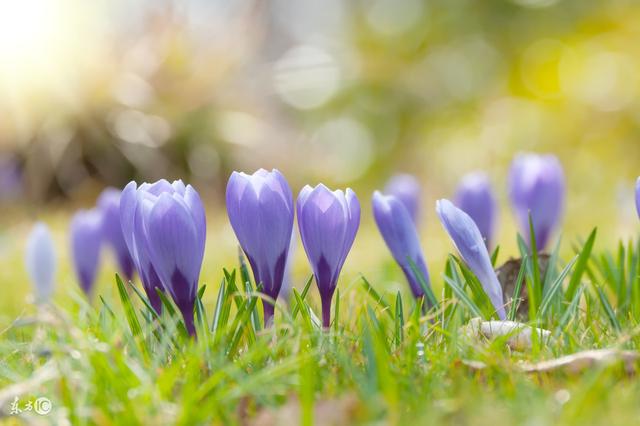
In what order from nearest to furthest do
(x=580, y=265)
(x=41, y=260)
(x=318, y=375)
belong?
(x=318, y=375)
(x=580, y=265)
(x=41, y=260)

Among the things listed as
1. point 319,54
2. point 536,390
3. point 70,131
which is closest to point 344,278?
point 536,390

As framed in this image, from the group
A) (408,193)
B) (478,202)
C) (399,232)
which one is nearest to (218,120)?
(408,193)

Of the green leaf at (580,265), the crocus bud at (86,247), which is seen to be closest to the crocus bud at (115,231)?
the crocus bud at (86,247)

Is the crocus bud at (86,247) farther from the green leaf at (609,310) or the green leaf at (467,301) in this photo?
the green leaf at (609,310)

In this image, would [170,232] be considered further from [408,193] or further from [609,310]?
[408,193]

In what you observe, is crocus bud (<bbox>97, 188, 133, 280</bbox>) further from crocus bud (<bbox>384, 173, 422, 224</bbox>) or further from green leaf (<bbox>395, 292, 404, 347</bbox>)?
green leaf (<bbox>395, 292, 404, 347</bbox>)

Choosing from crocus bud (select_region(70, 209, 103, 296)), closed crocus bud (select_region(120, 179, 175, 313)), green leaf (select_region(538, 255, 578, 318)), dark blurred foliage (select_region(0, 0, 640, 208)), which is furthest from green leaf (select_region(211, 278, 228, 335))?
dark blurred foliage (select_region(0, 0, 640, 208))
